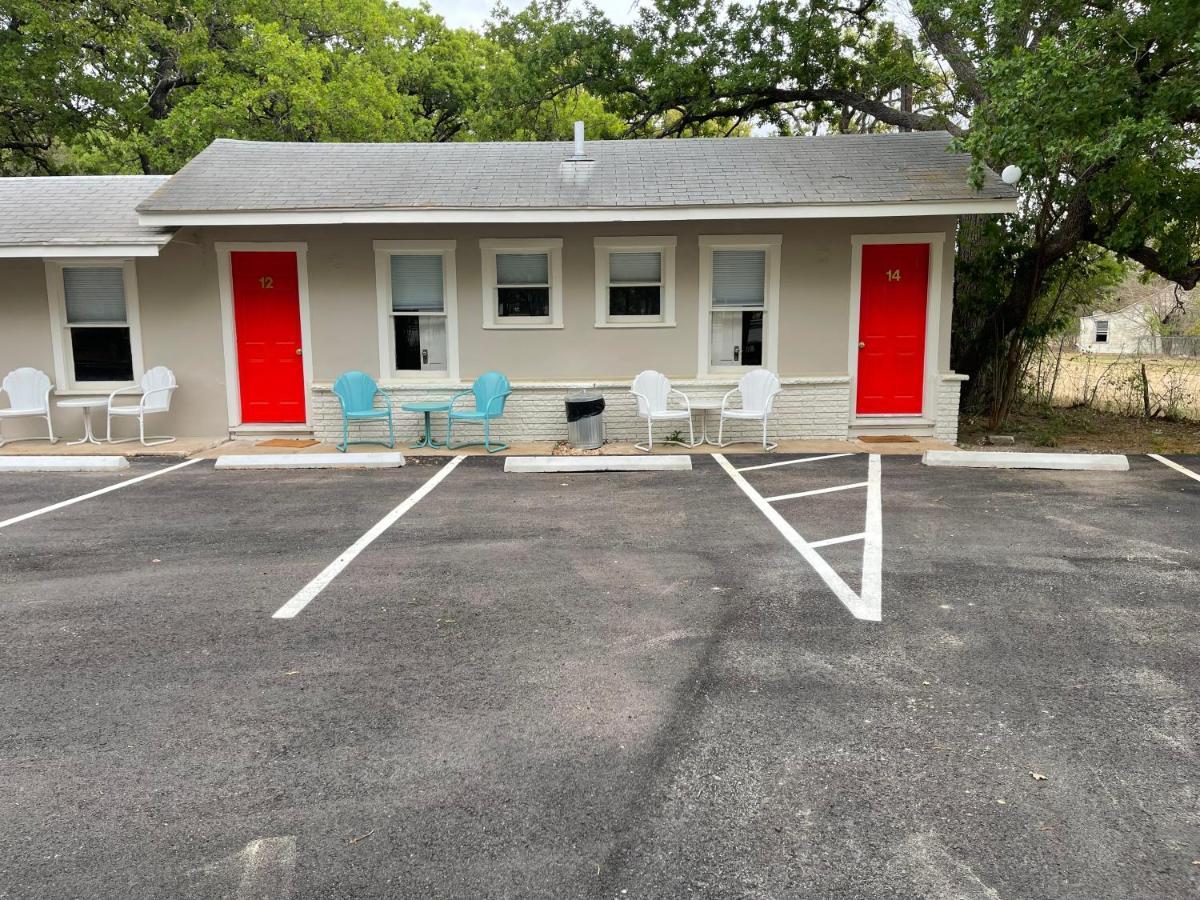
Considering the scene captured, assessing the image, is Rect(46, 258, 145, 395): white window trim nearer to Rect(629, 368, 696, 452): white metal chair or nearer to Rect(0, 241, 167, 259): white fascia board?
Rect(0, 241, 167, 259): white fascia board

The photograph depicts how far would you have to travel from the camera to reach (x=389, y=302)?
1087cm

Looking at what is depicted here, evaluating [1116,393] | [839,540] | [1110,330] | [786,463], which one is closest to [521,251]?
[786,463]

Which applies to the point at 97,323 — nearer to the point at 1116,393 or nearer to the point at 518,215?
the point at 518,215

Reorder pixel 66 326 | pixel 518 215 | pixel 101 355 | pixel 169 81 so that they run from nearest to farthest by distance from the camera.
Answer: pixel 518 215 → pixel 66 326 → pixel 101 355 → pixel 169 81

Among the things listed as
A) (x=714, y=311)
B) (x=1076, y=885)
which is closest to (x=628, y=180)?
(x=714, y=311)

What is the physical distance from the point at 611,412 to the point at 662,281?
5.76ft

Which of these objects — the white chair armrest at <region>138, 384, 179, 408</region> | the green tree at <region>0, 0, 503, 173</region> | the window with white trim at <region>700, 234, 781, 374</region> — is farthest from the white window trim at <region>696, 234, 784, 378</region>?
the green tree at <region>0, 0, 503, 173</region>

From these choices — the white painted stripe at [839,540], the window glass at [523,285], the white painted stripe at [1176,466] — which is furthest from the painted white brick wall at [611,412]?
the white painted stripe at [839,540]

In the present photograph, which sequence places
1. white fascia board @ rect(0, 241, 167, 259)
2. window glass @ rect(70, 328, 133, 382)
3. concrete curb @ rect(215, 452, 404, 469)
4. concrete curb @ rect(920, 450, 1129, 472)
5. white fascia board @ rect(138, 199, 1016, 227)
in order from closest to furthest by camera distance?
concrete curb @ rect(920, 450, 1129, 472), concrete curb @ rect(215, 452, 404, 469), white fascia board @ rect(138, 199, 1016, 227), white fascia board @ rect(0, 241, 167, 259), window glass @ rect(70, 328, 133, 382)

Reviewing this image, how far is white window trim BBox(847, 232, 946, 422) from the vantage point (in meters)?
10.5

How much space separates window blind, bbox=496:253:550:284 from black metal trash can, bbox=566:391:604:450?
5.49 ft

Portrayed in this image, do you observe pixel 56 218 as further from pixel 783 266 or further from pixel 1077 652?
pixel 1077 652

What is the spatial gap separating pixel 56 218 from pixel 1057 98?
38.5 ft

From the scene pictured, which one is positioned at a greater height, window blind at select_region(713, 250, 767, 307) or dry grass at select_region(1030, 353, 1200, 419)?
window blind at select_region(713, 250, 767, 307)
